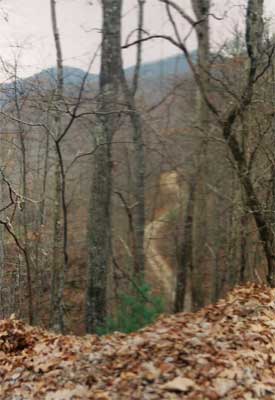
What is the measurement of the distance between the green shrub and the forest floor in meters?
1.04

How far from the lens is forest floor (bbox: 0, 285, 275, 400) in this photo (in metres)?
4.23

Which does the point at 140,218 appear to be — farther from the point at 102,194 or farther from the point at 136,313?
the point at 136,313

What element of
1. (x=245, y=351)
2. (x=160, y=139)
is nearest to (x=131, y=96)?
(x=160, y=139)

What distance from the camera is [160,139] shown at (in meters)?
12.0

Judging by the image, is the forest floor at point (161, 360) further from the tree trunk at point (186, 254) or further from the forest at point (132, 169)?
the tree trunk at point (186, 254)

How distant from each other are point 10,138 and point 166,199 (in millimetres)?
7749

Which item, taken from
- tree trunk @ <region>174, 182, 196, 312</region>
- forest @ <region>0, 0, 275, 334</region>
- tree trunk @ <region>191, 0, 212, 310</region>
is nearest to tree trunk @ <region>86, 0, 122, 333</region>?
forest @ <region>0, 0, 275, 334</region>

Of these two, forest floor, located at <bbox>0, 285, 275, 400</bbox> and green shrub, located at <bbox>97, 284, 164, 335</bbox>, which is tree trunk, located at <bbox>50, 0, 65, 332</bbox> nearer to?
green shrub, located at <bbox>97, 284, 164, 335</bbox>

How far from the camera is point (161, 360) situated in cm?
470

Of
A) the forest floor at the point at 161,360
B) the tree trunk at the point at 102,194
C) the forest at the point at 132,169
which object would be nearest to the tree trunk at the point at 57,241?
the forest at the point at 132,169

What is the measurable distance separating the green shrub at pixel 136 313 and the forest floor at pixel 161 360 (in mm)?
1045

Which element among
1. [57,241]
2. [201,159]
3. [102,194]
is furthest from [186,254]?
[102,194]

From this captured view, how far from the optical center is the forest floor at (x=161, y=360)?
13.9ft

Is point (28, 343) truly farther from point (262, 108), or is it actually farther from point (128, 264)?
point (128, 264)
